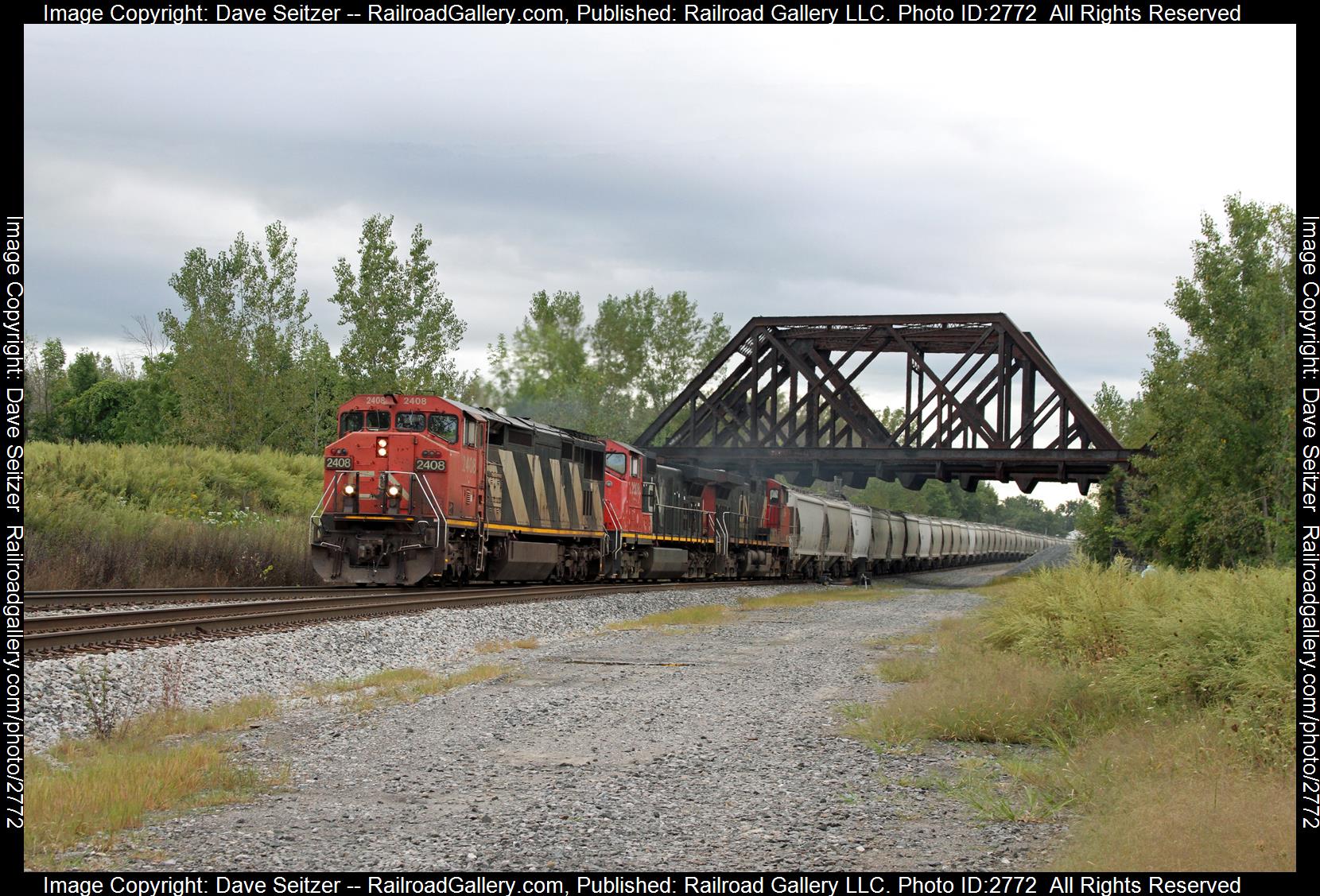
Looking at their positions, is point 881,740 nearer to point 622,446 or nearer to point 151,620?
point 151,620

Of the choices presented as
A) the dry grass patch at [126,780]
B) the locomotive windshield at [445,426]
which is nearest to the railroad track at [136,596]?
the locomotive windshield at [445,426]

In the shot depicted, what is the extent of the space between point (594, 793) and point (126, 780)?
2958 mm

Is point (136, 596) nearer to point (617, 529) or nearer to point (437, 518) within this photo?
point (437, 518)

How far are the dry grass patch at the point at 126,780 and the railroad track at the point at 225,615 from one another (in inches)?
108

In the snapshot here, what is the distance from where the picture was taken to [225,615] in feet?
49.4

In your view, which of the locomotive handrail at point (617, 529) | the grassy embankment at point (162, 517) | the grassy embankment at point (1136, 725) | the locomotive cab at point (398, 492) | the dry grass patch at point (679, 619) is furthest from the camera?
the locomotive handrail at point (617, 529)

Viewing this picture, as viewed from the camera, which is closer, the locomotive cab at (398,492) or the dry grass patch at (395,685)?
the dry grass patch at (395,685)

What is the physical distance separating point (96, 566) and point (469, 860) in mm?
18374

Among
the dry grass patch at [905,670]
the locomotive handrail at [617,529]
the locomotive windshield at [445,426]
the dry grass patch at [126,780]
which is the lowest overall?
the dry grass patch at [905,670]

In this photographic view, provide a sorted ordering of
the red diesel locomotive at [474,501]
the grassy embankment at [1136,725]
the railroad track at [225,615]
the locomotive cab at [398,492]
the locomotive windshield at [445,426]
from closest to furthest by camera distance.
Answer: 1. the grassy embankment at [1136,725]
2. the railroad track at [225,615]
3. the locomotive cab at [398,492]
4. the red diesel locomotive at [474,501]
5. the locomotive windshield at [445,426]

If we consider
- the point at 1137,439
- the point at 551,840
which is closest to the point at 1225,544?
the point at 551,840

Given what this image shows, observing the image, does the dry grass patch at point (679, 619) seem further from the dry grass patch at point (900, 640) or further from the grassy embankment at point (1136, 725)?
the grassy embankment at point (1136, 725)

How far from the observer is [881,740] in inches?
368

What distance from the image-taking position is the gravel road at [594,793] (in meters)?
5.94
